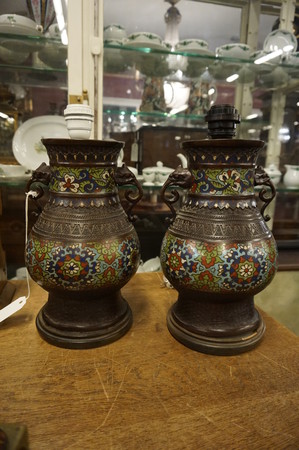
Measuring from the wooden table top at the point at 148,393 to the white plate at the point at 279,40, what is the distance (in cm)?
134

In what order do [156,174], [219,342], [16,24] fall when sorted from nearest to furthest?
1. [219,342]
2. [16,24]
3. [156,174]

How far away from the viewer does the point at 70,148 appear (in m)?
0.60

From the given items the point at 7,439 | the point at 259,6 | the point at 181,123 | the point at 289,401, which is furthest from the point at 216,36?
the point at 7,439

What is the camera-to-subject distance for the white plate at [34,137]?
131 centimetres

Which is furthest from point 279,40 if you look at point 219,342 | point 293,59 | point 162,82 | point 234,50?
point 219,342

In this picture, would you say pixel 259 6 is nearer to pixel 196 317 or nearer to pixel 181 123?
pixel 181 123

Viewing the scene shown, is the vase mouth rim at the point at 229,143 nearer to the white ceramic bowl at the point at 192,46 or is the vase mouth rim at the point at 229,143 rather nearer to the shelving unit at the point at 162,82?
the shelving unit at the point at 162,82

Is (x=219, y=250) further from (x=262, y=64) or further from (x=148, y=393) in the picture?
(x=262, y=64)

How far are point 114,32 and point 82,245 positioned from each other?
114 centimetres

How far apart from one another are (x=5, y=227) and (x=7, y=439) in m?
1.29

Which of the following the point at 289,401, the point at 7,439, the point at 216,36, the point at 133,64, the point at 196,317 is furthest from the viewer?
the point at 216,36

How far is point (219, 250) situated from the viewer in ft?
1.94

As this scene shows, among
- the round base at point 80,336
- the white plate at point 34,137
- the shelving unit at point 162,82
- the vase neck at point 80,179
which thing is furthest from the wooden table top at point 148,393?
the shelving unit at point 162,82

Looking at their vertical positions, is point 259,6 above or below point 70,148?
above
